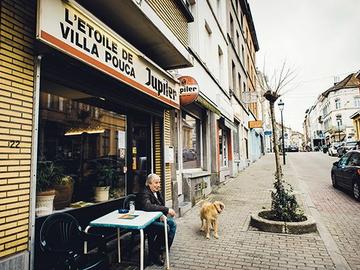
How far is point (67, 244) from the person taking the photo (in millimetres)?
3287

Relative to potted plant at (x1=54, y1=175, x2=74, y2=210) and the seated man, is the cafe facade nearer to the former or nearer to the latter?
potted plant at (x1=54, y1=175, x2=74, y2=210)

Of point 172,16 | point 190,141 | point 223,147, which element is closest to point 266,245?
point 172,16

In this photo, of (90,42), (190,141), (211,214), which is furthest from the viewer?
(190,141)

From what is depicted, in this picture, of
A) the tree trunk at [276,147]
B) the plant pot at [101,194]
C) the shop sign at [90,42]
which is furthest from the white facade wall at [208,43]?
the plant pot at [101,194]

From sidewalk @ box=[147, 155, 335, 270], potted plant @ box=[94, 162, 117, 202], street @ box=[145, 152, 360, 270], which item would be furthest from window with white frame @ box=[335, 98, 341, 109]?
potted plant @ box=[94, 162, 117, 202]

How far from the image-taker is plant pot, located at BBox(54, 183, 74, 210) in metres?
4.16

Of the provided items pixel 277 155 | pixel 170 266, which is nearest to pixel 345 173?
pixel 277 155

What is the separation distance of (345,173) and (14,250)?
1038 centimetres

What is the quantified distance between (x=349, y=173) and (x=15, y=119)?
33.2 ft

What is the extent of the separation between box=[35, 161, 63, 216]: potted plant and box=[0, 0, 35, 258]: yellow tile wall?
0.61 meters

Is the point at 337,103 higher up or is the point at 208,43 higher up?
the point at 337,103

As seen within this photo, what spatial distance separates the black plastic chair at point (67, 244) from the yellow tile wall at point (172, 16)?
4193 millimetres

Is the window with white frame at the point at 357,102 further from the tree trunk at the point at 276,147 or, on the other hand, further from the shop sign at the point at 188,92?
the shop sign at the point at 188,92

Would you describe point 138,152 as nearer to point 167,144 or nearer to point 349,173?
point 167,144
